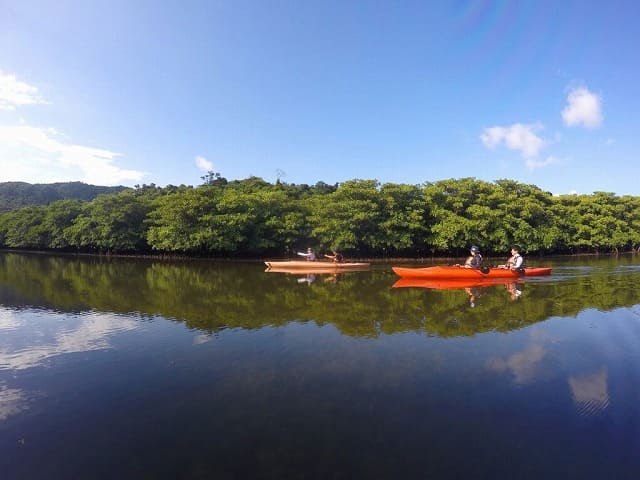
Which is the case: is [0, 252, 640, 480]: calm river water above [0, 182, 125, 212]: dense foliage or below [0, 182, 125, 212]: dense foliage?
below

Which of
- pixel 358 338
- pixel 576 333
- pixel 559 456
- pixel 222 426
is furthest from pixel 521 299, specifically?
pixel 222 426

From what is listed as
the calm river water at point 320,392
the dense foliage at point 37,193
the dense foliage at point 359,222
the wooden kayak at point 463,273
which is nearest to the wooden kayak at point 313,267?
the wooden kayak at point 463,273

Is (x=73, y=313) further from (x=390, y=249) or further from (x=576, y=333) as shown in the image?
(x=390, y=249)

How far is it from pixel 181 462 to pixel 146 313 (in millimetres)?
7868

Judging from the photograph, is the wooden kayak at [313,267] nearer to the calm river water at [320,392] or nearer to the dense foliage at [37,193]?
the calm river water at [320,392]

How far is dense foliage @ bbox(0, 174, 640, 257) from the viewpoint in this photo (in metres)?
29.4

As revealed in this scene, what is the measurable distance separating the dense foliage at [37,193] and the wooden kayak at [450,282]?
8268 centimetres

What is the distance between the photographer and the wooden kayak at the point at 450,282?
15680 mm

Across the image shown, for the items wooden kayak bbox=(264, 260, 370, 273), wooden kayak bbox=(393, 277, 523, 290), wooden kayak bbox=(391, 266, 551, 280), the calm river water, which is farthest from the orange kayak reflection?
wooden kayak bbox=(264, 260, 370, 273)

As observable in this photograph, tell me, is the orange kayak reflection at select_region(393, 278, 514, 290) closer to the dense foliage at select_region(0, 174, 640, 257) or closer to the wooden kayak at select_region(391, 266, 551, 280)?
the wooden kayak at select_region(391, 266, 551, 280)

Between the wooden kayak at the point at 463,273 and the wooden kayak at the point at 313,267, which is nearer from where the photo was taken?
the wooden kayak at the point at 463,273

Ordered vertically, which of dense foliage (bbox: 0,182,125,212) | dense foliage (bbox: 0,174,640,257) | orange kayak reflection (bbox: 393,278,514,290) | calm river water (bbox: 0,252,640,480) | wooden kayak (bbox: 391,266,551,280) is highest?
dense foliage (bbox: 0,182,125,212)

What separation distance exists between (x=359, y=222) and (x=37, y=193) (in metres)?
89.4

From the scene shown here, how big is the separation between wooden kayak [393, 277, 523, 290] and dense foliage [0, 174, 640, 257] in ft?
39.0
